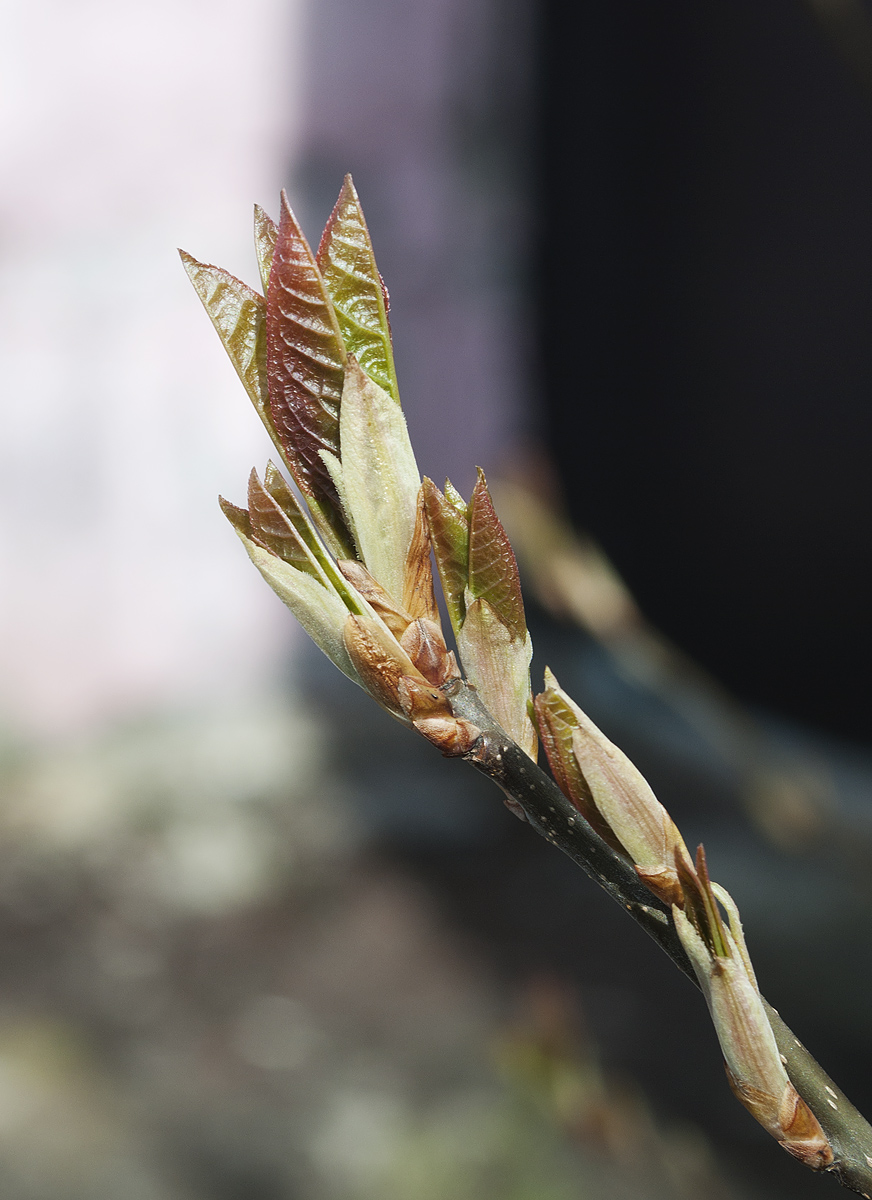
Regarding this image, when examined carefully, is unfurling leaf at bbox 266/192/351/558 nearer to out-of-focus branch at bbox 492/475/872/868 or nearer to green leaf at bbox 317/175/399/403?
green leaf at bbox 317/175/399/403

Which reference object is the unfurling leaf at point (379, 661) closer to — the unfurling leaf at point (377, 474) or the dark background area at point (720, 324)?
the unfurling leaf at point (377, 474)

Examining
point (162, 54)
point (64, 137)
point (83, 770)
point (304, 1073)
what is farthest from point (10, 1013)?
point (162, 54)

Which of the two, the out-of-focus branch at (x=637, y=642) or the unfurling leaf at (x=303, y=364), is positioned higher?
the out-of-focus branch at (x=637, y=642)

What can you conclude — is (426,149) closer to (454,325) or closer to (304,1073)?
(454,325)

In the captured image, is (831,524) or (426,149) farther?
(426,149)

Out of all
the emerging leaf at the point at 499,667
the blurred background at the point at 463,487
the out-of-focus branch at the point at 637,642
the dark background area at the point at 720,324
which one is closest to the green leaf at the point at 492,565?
the emerging leaf at the point at 499,667

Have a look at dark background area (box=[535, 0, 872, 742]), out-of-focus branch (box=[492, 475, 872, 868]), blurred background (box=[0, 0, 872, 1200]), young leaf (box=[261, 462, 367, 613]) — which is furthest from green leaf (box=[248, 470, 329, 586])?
dark background area (box=[535, 0, 872, 742])

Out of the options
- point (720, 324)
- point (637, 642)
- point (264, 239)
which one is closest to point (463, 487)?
point (720, 324)
